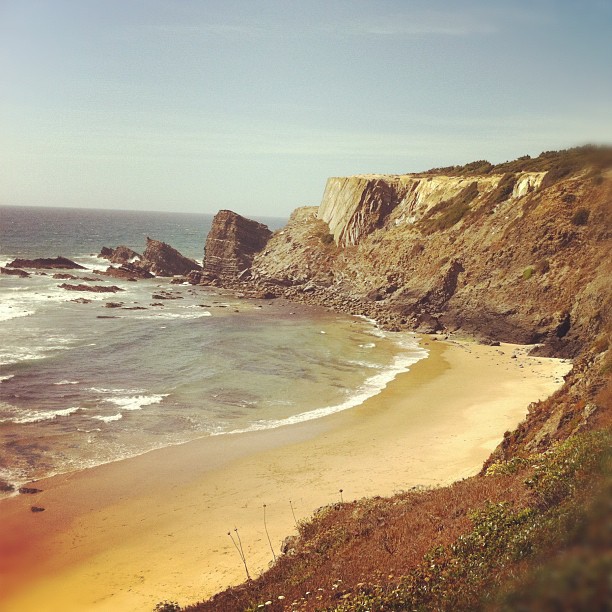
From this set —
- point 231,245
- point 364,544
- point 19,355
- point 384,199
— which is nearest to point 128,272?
point 231,245

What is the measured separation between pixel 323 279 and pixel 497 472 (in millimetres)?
55872

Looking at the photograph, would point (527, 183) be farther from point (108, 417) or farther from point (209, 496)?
point (209, 496)

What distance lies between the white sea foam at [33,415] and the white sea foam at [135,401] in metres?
2.07

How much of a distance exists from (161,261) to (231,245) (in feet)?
40.7

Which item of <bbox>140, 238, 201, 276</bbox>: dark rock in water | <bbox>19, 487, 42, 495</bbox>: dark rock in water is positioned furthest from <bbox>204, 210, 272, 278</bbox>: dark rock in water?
<bbox>19, 487, 42, 495</bbox>: dark rock in water

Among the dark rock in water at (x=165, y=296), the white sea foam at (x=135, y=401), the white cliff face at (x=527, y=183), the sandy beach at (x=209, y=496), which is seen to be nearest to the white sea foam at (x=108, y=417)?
the white sea foam at (x=135, y=401)

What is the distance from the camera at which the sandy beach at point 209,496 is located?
15.5 meters

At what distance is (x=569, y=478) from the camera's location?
10.4 meters

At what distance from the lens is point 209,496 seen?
20594 mm

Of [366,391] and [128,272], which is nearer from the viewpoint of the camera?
[366,391]

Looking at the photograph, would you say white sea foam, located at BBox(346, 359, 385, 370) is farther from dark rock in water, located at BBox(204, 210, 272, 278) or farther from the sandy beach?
dark rock in water, located at BBox(204, 210, 272, 278)

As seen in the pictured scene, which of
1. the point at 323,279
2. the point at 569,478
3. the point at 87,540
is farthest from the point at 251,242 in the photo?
the point at 569,478

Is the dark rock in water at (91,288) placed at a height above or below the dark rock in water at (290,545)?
above

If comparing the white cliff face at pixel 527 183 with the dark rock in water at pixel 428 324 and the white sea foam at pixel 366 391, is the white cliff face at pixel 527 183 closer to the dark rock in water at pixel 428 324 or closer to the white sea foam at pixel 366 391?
the dark rock in water at pixel 428 324
